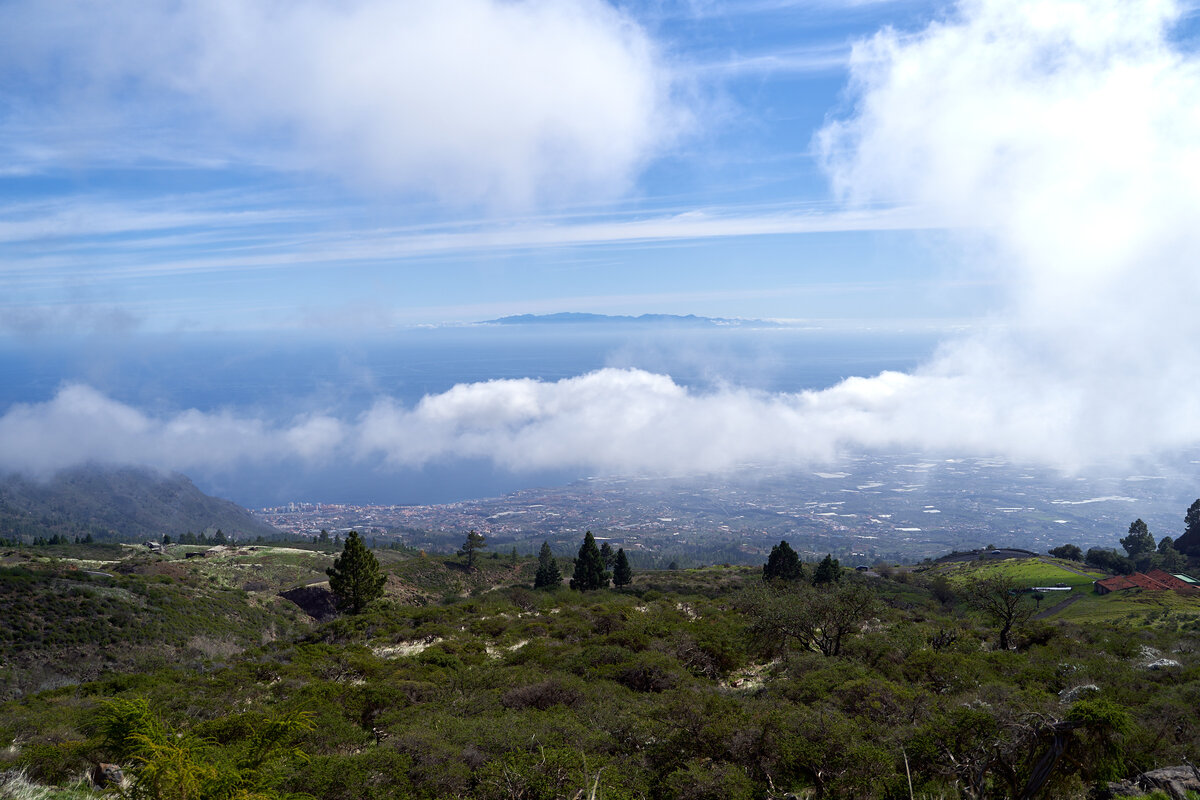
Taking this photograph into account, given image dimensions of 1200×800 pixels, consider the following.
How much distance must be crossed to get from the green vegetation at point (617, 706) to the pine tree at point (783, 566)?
43.9ft

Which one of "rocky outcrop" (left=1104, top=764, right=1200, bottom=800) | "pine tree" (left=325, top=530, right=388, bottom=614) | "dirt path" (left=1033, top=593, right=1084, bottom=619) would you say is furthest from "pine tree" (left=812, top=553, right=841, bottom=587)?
"rocky outcrop" (left=1104, top=764, right=1200, bottom=800)

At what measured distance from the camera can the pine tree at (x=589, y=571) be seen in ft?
155

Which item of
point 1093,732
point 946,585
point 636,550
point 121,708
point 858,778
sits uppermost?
point 1093,732

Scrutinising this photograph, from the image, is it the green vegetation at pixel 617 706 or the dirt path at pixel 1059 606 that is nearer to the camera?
the green vegetation at pixel 617 706

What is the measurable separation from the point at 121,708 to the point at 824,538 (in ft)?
611

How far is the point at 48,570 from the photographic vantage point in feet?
121

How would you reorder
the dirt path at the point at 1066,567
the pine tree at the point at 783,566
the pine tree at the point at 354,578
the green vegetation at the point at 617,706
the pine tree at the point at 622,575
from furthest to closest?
the dirt path at the point at 1066,567 → the pine tree at the point at 622,575 → the pine tree at the point at 783,566 → the pine tree at the point at 354,578 → the green vegetation at the point at 617,706

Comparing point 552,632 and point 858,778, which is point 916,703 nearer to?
point 858,778

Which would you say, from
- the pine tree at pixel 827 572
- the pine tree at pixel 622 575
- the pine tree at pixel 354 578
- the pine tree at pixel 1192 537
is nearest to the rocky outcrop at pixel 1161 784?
the pine tree at pixel 827 572

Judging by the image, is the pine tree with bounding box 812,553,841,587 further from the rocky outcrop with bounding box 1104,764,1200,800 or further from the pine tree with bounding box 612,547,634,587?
the rocky outcrop with bounding box 1104,764,1200,800

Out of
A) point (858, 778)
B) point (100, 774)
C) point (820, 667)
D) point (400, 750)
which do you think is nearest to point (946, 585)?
point (820, 667)

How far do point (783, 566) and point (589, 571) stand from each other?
16.4 meters

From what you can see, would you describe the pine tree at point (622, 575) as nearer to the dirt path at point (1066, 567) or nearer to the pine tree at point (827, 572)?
the pine tree at point (827, 572)

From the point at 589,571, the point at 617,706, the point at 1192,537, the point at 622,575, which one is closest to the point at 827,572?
the point at 622,575
